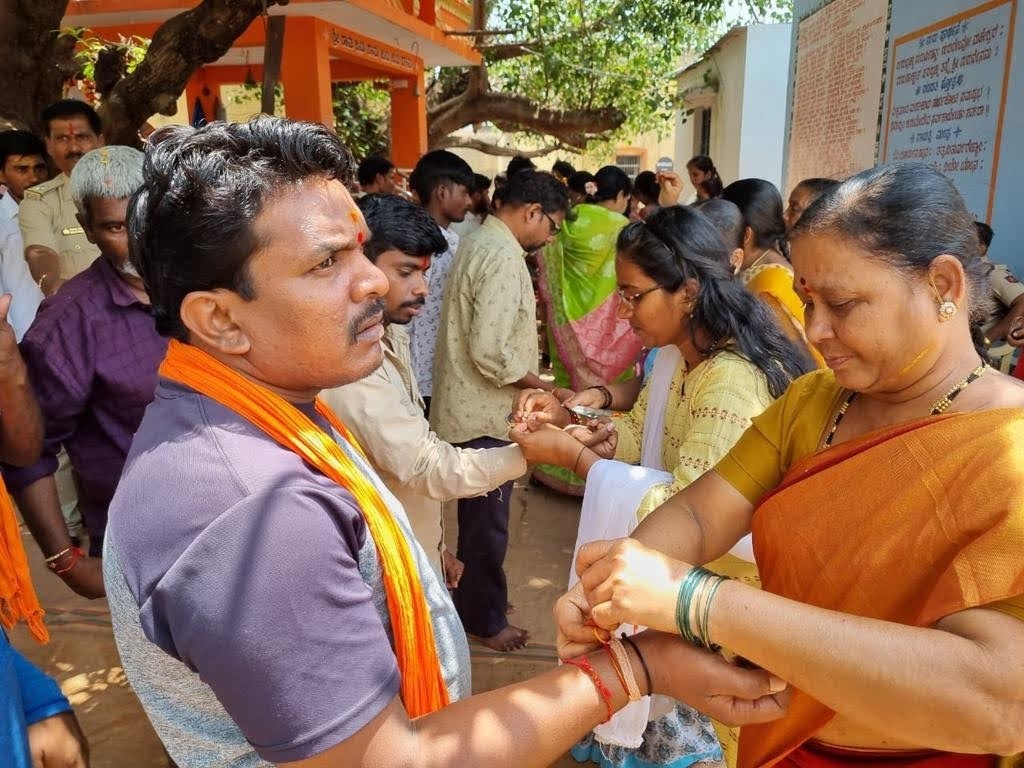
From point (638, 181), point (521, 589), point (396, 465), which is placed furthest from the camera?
point (638, 181)

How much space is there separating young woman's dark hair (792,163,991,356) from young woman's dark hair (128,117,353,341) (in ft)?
2.99

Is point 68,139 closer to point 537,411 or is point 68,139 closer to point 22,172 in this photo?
point 22,172

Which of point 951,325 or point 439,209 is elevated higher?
point 439,209

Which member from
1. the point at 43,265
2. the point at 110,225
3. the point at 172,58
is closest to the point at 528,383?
the point at 110,225

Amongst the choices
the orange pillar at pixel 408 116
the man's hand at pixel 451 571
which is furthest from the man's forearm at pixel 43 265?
the orange pillar at pixel 408 116

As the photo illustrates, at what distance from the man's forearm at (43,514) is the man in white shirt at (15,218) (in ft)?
5.43

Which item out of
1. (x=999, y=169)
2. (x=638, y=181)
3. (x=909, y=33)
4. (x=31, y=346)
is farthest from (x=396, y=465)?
(x=638, y=181)

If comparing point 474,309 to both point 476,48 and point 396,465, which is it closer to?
point 396,465

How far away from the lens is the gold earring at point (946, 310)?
1.30 m

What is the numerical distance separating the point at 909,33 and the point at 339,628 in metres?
5.74

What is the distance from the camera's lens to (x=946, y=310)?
4.27ft

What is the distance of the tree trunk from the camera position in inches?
199

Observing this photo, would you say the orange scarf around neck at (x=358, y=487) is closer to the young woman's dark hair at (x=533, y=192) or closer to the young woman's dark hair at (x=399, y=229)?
the young woman's dark hair at (x=399, y=229)

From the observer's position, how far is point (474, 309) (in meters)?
3.71
